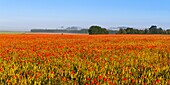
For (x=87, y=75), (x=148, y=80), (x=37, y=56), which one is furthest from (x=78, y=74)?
(x=37, y=56)

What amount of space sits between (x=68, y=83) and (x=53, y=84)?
39 centimetres

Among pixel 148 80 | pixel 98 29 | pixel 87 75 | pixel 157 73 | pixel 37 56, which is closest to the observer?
pixel 148 80

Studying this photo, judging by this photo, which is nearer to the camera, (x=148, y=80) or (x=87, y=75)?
(x=148, y=80)

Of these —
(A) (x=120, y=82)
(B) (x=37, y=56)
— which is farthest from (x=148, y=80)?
(B) (x=37, y=56)

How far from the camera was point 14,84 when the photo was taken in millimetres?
6875

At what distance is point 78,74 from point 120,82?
145cm

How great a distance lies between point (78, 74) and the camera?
8383mm

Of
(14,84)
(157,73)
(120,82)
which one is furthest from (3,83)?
(157,73)

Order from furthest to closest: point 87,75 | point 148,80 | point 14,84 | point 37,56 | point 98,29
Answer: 1. point 98,29
2. point 37,56
3. point 87,75
4. point 148,80
5. point 14,84

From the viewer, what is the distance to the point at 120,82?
7426 mm

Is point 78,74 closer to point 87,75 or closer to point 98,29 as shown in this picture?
point 87,75

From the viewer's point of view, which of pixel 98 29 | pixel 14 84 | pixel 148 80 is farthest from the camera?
pixel 98 29

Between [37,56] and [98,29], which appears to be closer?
[37,56]

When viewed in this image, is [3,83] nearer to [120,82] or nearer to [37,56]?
[120,82]
